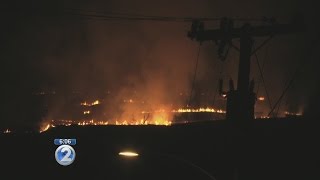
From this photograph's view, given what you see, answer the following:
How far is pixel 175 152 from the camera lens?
21.2 metres

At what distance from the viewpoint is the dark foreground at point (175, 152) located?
1557 centimetres

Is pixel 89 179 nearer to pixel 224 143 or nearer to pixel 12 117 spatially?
pixel 224 143

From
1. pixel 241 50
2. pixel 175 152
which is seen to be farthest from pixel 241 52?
pixel 175 152

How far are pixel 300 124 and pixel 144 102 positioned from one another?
239 feet

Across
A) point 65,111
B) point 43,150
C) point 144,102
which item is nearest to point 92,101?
point 65,111

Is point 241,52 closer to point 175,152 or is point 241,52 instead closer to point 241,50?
point 241,50

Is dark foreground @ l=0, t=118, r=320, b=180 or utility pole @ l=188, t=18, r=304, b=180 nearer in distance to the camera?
dark foreground @ l=0, t=118, r=320, b=180

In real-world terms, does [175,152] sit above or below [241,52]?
below

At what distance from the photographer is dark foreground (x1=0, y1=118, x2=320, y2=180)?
51.1 ft

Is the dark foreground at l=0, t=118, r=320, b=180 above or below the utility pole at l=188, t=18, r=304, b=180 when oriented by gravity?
below

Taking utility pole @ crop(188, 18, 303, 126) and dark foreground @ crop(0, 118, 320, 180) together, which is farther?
utility pole @ crop(188, 18, 303, 126)

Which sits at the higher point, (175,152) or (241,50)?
(241,50)

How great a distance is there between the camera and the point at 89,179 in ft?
55.4

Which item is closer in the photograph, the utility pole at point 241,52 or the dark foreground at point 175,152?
the dark foreground at point 175,152
